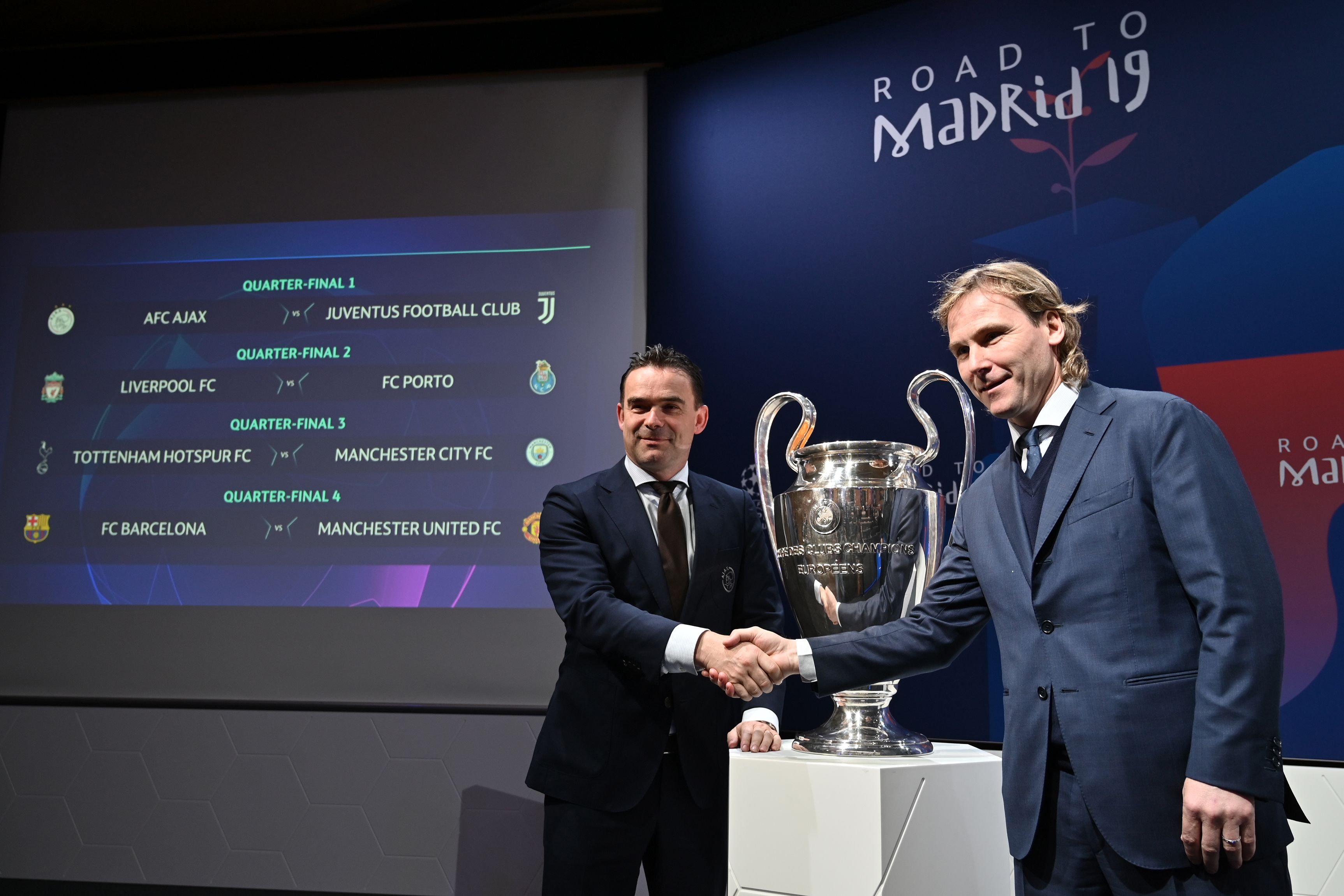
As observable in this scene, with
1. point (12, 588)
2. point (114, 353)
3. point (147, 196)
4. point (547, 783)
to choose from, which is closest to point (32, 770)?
point (12, 588)

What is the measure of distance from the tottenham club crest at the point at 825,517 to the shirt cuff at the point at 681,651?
277mm

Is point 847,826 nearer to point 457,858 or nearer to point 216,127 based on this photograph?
point 457,858

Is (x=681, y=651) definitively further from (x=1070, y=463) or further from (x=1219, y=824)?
(x=1219, y=824)

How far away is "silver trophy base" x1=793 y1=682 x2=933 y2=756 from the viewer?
1.52m

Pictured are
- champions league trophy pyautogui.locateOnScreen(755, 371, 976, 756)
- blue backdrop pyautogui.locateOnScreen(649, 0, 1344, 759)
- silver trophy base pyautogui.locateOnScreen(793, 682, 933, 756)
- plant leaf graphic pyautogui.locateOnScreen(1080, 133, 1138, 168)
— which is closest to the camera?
silver trophy base pyautogui.locateOnScreen(793, 682, 933, 756)

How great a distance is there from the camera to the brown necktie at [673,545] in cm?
183

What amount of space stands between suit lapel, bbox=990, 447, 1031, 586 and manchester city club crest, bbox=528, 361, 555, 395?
5.98 feet

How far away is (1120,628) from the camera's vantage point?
1.17 meters

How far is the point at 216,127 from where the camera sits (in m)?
3.33

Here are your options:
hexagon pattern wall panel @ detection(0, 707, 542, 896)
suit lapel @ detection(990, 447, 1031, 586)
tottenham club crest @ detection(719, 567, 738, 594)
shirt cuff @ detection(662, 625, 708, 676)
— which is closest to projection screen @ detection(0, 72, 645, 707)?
hexagon pattern wall panel @ detection(0, 707, 542, 896)

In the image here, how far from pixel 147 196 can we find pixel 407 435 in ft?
4.28

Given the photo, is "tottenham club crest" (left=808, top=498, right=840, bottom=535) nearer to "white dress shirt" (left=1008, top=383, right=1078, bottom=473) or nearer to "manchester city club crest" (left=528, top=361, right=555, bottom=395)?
"white dress shirt" (left=1008, top=383, right=1078, bottom=473)

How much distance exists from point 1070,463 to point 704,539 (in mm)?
768

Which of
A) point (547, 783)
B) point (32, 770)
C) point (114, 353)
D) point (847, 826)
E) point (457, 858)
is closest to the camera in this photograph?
point (847, 826)
